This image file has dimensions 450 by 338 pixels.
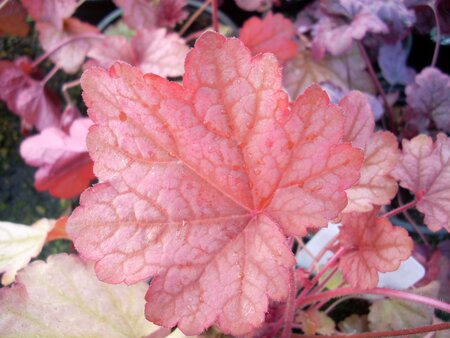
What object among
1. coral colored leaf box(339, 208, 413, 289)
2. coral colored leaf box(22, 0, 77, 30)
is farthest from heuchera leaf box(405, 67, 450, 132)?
coral colored leaf box(22, 0, 77, 30)

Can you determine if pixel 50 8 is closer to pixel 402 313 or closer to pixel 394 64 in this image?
pixel 394 64

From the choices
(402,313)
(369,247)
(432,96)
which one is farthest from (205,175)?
(432,96)

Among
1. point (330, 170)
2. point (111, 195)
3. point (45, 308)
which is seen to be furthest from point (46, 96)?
point (330, 170)

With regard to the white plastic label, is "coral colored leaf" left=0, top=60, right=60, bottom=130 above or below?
above

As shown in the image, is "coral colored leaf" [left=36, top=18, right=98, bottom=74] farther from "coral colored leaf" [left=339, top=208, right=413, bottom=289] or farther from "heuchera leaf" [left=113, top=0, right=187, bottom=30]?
"coral colored leaf" [left=339, top=208, right=413, bottom=289]

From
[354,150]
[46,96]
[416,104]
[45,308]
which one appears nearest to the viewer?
[354,150]

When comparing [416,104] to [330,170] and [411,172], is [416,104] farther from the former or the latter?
[330,170]
